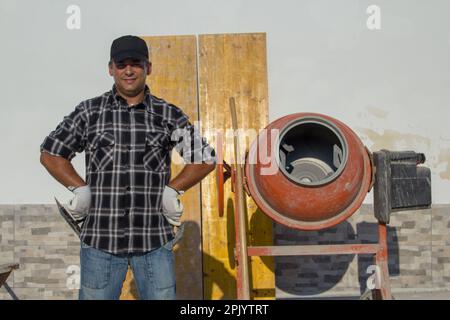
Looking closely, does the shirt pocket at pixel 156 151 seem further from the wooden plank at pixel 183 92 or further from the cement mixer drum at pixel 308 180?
the wooden plank at pixel 183 92

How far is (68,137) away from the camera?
277cm

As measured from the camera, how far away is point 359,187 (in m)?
3.42

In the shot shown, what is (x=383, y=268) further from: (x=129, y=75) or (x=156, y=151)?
(x=129, y=75)

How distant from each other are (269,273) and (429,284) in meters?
1.22

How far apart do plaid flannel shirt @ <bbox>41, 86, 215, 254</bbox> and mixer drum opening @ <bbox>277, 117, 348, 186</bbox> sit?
0.91m

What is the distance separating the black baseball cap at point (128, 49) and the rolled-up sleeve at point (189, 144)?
33cm

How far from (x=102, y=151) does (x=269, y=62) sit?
2.13 m

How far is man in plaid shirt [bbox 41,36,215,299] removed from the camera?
2711 millimetres

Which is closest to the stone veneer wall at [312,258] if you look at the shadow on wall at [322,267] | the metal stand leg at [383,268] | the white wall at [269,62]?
the shadow on wall at [322,267]

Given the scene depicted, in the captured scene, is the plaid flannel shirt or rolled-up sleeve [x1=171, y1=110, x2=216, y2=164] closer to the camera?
the plaid flannel shirt

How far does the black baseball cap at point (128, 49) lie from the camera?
2732 mm

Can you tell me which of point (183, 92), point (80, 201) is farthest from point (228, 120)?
point (80, 201)

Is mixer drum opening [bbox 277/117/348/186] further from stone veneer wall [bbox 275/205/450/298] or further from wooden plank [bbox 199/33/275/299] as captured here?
stone veneer wall [bbox 275/205/450/298]

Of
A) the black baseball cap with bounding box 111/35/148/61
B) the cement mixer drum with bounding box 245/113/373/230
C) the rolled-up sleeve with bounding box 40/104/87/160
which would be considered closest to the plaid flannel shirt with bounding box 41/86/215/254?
the rolled-up sleeve with bounding box 40/104/87/160
